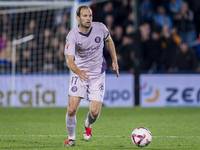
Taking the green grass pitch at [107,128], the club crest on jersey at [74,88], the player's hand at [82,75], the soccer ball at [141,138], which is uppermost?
the player's hand at [82,75]

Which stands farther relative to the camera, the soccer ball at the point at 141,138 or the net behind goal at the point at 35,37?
the net behind goal at the point at 35,37

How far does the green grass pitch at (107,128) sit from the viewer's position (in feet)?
23.3

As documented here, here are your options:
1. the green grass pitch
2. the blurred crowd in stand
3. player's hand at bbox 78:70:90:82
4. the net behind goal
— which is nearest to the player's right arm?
player's hand at bbox 78:70:90:82

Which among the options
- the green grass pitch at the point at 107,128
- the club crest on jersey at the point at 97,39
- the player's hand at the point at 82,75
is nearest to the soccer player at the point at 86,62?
the club crest on jersey at the point at 97,39

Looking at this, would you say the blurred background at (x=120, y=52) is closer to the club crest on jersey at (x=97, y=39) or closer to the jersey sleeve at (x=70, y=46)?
the club crest on jersey at (x=97, y=39)

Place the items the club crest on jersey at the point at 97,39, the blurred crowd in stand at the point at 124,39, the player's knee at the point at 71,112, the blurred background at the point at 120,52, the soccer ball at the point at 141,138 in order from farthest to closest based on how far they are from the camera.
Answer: the blurred crowd in stand at the point at 124,39 → the blurred background at the point at 120,52 → the club crest on jersey at the point at 97,39 → the player's knee at the point at 71,112 → the soccer ball at the point at 141,138

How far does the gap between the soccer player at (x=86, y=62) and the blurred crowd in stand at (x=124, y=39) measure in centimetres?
751

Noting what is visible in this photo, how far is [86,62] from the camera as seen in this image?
24.2 ft

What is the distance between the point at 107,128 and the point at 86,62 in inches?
93.5

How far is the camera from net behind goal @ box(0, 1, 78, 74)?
49.6ft

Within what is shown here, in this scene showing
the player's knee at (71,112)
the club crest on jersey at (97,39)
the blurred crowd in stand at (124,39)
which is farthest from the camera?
the blurred crowd in stand at (124,39)

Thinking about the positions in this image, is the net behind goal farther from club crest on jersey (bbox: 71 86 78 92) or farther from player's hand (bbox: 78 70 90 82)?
player's hand (bbox: 78 70 90 82)

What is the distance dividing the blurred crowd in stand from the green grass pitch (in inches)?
77.0

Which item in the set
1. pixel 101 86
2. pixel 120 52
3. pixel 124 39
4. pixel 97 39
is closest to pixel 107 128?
pixel 101 86
